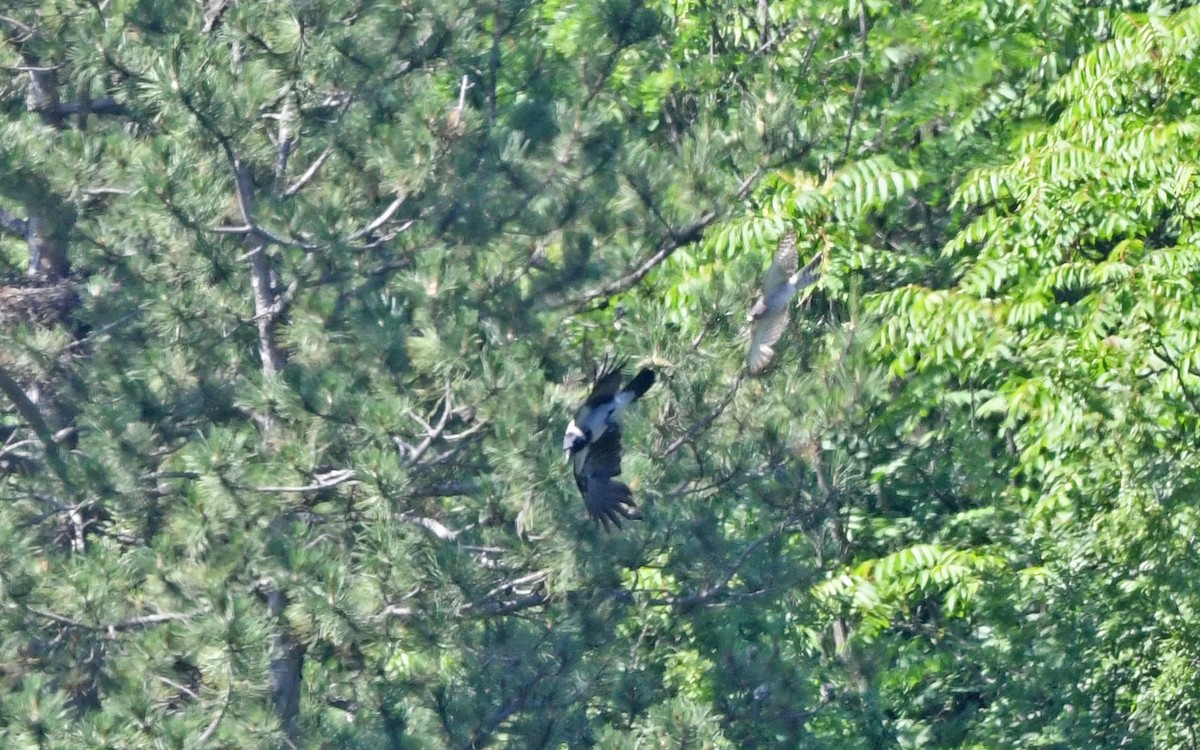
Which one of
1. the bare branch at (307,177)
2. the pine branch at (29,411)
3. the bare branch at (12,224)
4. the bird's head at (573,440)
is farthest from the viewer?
the bare branch at (12,224)

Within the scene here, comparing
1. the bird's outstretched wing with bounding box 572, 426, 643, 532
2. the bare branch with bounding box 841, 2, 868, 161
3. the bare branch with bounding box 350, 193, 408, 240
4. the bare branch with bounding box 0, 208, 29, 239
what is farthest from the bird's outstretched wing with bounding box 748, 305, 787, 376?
the bare branch with bounding box 0, 208, 29, 239

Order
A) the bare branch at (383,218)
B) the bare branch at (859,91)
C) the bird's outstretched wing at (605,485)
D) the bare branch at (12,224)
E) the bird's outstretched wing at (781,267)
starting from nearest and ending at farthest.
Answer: the bird's outstretched wing at (605,485)
the bare branch at (383,218)
the bird's outstretched wing at (781,267)
the bare branch at (12,224)
the bare branch at (859,91)

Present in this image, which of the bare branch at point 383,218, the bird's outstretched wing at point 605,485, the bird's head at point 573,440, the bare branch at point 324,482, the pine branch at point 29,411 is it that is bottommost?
the pine branch at point 29,411

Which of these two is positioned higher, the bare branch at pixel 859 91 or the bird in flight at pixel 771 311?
the bird in flight at pixel 771 311

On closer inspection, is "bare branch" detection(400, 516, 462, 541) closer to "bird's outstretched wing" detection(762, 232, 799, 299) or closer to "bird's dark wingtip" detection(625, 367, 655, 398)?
"bird's dark wingtip" detection(625, 367, 655, 398)

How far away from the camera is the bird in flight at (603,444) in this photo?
564cm

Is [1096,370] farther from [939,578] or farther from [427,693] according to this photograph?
[427,693]

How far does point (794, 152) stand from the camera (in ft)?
21.2

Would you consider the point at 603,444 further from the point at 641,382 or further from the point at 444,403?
the point at 444,403

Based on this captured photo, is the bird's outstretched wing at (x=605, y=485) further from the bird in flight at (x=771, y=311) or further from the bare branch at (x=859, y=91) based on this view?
the bare branch at (x=859, y=91)

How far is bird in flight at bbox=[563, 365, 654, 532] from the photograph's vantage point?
5.64 meters

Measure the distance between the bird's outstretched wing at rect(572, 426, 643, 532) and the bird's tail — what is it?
165 mm

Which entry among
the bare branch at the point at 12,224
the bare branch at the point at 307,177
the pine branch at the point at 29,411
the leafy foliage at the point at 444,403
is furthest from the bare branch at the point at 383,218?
the bare branch at the point at 12,224

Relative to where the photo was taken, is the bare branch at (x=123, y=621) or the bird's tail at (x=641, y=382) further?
the bare branch at (x=123, y=621)
